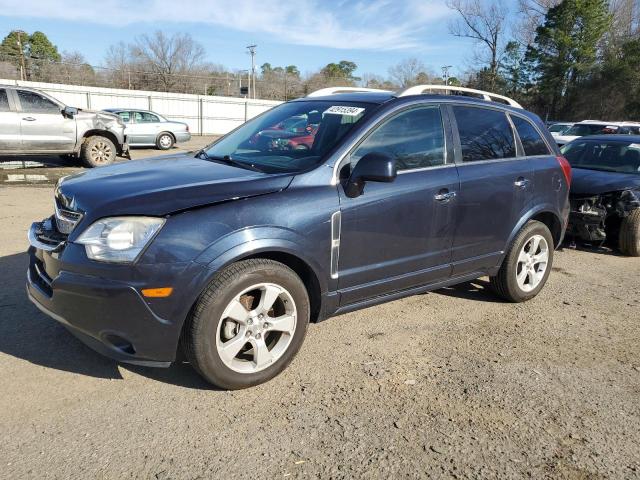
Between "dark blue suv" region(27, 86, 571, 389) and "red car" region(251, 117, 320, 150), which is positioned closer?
"dark blue suv" region(27, 86, 571, 389)

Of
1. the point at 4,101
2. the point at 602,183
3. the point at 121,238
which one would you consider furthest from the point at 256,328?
the point at 4,101

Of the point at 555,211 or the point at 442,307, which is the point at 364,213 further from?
the point at 555,211

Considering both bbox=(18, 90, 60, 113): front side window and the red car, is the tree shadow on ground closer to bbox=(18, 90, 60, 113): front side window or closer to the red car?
the red car

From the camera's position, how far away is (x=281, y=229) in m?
3.06

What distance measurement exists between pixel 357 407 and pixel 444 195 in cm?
171

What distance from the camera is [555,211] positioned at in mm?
4914

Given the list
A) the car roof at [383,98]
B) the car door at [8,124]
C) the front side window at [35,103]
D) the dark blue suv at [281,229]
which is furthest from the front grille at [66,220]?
the front side window at [35,103]

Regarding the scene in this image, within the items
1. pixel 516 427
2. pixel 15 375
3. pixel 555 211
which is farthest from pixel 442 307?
pixel 15 375

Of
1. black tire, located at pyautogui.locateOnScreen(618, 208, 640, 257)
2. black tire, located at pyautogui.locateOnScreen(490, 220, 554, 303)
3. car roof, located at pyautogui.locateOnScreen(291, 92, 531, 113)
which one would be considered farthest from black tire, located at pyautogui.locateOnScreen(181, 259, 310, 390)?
black tire, located at pyautogui.locateOnScreen(618, 208, 640, 257)

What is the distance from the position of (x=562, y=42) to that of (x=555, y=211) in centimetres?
4194

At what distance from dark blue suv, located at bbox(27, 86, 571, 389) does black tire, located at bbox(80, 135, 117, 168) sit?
873 centimetres

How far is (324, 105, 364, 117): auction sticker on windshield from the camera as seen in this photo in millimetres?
3729

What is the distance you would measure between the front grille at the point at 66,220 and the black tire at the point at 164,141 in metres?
16.7

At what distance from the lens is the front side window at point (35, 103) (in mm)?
11000
